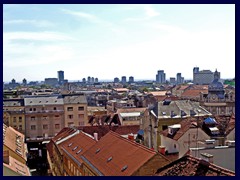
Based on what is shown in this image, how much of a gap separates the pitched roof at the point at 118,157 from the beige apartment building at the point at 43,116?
35.0ft

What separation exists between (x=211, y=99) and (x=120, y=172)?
19.6 metres

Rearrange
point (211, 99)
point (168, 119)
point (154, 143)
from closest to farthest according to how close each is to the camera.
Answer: point (154, 143), point (168, 119), point (211, 99)

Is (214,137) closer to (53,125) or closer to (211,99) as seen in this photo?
(53,125)

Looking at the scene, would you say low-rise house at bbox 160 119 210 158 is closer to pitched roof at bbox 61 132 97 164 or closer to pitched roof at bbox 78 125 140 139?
pitched roof at bbox 61 132 97 164

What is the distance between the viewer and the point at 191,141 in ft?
30.8

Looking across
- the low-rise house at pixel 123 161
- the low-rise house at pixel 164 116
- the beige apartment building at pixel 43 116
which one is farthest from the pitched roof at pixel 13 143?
the beige apartment building at pixel 43 116

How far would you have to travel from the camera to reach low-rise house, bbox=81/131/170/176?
5.20 meters

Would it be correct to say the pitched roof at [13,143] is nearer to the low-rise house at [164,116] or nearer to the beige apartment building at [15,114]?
the low-rise house at [164,116]

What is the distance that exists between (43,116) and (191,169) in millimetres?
14587

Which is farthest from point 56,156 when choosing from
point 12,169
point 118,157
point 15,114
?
point 15,114

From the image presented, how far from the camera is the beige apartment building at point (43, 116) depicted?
17.9 m
